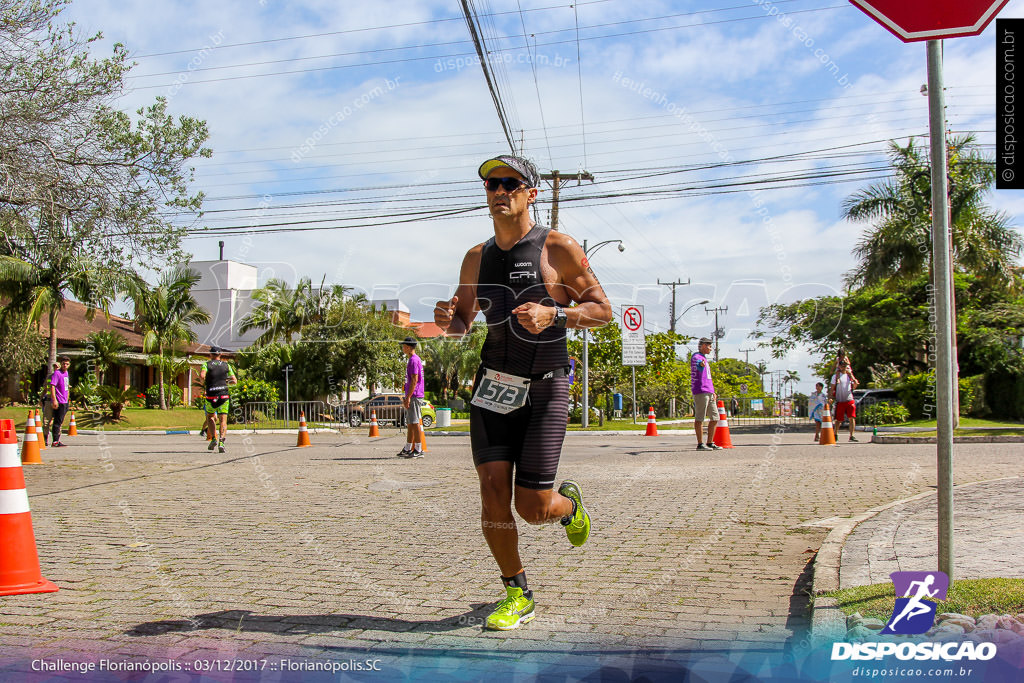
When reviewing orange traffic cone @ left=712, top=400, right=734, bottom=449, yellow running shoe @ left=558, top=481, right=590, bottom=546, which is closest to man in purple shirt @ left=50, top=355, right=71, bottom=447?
orange traffic cone @ left=712, top=400, right=734, bottom=449

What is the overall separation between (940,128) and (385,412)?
29.2 meters

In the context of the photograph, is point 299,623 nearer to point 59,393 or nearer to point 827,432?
point 827,432

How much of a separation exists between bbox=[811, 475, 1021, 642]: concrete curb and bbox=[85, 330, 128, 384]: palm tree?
3407cm

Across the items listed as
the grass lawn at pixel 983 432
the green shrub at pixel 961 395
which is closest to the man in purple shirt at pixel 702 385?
the grass lawn at pixel 983 432

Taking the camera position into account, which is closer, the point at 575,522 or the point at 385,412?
the point at 575,522

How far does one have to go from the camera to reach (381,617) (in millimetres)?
3916

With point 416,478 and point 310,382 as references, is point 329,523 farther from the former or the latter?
point 310,382

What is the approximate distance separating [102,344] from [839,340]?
103ft

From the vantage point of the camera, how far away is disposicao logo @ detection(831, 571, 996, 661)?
3.03 m

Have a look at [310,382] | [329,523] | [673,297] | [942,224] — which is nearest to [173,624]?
[329,523]

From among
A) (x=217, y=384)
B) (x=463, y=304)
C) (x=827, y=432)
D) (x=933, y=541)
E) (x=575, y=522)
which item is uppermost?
(x=463, y=304)

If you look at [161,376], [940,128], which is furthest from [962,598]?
[161,376]

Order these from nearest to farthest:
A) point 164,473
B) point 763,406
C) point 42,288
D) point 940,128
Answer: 1. point 940,128
2. point 164,473
3. point 42,288
4. point 763,406

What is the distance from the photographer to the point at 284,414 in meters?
30.1
